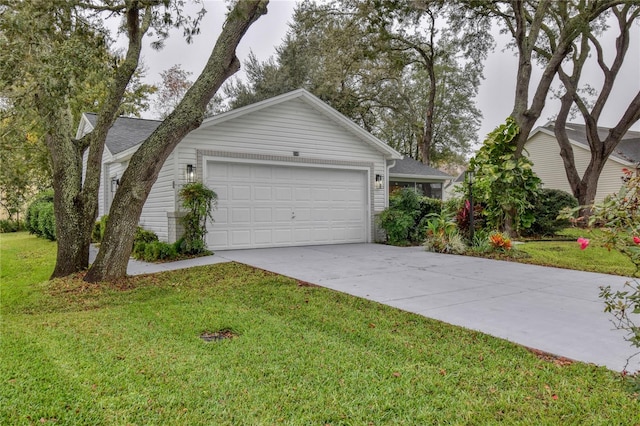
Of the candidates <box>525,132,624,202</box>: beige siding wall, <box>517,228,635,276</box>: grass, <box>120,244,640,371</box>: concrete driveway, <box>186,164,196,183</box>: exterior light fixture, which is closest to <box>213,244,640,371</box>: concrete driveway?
<box>120,244,640,371</box>: concrete driveway

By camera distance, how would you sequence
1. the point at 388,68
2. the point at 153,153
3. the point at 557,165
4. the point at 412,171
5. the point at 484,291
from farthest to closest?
the point at 557,165 → the point at 388,68 → the point at 412,171 → the point at 153,153 → the point at 484,291

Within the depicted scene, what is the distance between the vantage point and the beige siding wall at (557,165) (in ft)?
64.4

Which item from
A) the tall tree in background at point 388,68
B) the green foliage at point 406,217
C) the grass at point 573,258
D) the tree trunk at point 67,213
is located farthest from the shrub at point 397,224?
the tree trunk at point 67,213

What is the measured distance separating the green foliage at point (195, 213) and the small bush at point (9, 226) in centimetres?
1680

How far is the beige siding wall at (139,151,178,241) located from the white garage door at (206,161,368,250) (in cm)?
84

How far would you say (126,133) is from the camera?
1337 centimetres

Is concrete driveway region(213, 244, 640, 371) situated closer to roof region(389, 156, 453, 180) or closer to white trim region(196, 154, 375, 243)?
white trim region(196, 154, 375, 243)

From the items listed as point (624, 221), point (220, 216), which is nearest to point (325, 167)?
point (220, 216)

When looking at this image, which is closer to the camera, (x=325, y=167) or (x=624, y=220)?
(x=624, y=220)

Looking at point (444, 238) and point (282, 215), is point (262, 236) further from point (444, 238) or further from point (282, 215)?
point (444, 238)

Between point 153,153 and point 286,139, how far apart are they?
4.84 metres

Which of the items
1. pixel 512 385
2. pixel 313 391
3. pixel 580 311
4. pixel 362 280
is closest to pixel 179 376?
pixel 313 391

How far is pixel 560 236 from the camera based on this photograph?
40.2 feet

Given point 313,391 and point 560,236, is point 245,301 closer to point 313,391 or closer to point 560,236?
point 313,391
